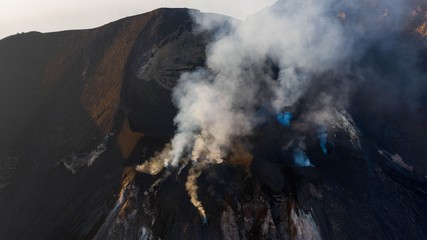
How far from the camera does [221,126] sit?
34062 millimetres

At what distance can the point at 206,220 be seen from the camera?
26547 mm

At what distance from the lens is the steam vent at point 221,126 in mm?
27828

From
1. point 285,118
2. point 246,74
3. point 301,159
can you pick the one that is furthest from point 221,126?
point 246,74

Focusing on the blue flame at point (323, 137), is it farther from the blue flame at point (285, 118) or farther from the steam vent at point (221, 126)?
the blue flame at point (285, 118)

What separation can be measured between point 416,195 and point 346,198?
656 centimetres

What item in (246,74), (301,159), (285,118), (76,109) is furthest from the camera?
(76,109)

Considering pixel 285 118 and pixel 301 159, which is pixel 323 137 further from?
pixel 301 159

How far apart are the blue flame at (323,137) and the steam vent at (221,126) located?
177 mm

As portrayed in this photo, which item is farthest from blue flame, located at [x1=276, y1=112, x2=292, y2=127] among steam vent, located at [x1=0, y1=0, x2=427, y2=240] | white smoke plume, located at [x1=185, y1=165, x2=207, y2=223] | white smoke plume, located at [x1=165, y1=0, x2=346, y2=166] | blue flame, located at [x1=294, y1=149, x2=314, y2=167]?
white smoke plume, located at [x1=185, y1=165, x2=207, y2=223]

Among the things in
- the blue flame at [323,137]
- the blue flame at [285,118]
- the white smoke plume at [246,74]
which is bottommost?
the blue flame at [323,137]

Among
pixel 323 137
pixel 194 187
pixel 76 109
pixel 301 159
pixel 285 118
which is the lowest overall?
pixel 323 137

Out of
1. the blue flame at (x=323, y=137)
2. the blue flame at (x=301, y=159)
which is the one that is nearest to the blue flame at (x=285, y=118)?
the blue flame at (x=323, y=137)

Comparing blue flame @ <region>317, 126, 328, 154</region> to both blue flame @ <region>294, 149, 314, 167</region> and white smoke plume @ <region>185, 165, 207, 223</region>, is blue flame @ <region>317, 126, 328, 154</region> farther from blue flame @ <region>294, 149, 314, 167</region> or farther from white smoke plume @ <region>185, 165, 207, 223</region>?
white smoke plume @ <region>185, 165, 207, 223</region>

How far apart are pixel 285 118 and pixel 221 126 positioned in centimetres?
610
